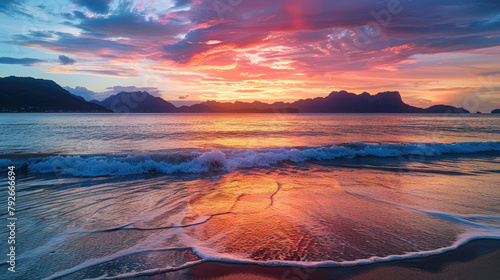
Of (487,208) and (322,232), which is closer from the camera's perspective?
(322,232)

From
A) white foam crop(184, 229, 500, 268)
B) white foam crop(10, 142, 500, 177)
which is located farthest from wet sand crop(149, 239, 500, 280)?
white foam crop(10, 142, 500, 177)

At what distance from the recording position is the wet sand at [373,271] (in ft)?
12.7

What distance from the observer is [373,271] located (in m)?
4.00

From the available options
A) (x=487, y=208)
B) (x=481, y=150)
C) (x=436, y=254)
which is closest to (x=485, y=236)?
(x=436, y=254)

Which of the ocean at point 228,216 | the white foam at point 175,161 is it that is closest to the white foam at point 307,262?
the ocean at point 228,216

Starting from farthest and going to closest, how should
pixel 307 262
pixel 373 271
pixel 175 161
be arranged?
pixel 175 161, pixel 307 262, pixel 373 271

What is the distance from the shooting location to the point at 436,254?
14.7 feet

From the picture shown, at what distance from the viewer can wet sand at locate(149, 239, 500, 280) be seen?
3.86 metres

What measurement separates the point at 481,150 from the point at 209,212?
2448cm

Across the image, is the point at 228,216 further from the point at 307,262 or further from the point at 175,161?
the point at 175,161

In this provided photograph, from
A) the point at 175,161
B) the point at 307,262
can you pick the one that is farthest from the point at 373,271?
the point at 175,161

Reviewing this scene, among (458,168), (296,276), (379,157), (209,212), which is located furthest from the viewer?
(379,157)

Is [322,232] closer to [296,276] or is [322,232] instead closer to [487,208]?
[296,276]

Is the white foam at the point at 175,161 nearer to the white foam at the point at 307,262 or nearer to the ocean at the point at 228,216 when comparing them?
the ocean at the point at 228,216
